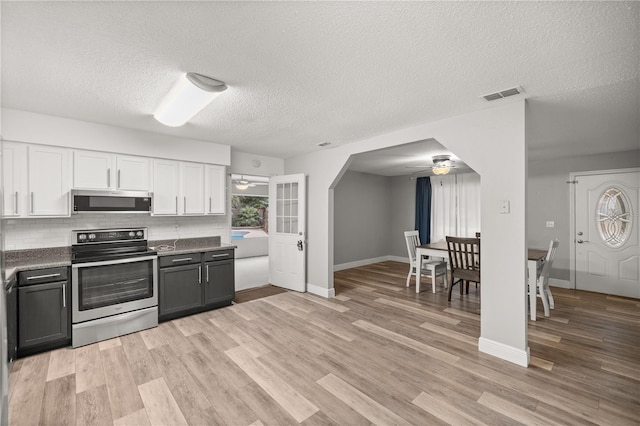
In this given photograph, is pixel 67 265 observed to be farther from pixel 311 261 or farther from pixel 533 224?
pixel 533 224

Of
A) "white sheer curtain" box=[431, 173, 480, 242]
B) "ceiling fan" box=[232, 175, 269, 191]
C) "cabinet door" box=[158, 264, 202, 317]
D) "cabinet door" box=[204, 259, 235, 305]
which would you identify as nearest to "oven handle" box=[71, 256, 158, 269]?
"cabinet door" box=[158, 264, 202, 317]

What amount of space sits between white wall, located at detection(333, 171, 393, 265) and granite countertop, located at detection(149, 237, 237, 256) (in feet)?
10.3

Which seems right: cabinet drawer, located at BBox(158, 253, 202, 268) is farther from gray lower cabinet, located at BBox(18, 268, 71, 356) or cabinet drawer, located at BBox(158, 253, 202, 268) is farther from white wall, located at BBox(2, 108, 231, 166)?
white wall, located at BBox(2, 108, 231, 166)

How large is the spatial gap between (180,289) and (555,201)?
21.8 feet

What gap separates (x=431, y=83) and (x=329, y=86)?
847mm

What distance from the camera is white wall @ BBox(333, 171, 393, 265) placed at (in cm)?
693

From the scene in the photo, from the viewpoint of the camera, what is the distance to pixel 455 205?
687 centimetres

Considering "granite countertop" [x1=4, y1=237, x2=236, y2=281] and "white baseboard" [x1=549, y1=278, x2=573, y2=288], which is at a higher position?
"granite countertop" [x1=4, y1=237, x2=236, y2=281]

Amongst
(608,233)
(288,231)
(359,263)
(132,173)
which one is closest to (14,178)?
(132,173)

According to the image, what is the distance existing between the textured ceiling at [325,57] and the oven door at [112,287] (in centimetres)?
167

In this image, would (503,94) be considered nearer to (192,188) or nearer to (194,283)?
(192,188)

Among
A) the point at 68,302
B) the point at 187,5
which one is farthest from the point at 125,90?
the point at 68,302

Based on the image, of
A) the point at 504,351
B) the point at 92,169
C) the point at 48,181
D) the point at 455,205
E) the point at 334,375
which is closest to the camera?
the point at 334,375

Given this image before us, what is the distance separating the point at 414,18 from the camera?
1586 millimetres
